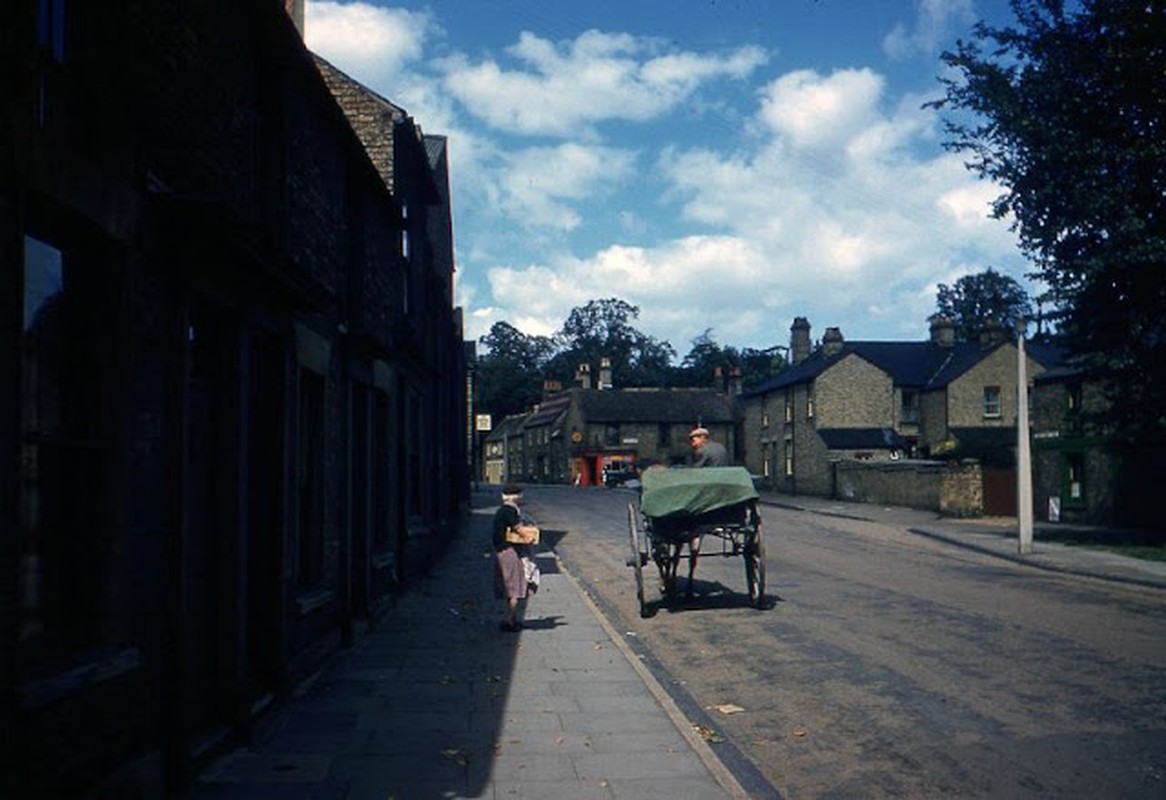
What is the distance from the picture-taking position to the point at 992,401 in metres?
53.3

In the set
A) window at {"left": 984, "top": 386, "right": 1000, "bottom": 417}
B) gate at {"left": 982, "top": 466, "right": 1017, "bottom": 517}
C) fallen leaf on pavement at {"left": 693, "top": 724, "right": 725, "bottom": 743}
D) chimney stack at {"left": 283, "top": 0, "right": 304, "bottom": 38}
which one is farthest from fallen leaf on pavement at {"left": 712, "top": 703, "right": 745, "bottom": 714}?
window at {"left": 984, "top": 386, "right": 1000, "bottom": 417}

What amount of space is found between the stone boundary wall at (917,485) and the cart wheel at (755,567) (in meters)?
23.6

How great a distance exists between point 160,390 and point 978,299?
104296 millimetres

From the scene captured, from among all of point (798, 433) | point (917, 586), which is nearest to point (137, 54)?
point (917, 586)

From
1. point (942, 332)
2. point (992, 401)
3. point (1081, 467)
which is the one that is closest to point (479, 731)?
point (1081, 467)

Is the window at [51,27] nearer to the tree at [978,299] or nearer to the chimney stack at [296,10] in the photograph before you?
the chimney stack at [296,10]

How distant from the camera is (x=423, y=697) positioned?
7.78 m

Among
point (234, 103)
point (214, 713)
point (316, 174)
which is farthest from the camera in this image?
point (316, 174)

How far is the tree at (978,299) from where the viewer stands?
96625 mm

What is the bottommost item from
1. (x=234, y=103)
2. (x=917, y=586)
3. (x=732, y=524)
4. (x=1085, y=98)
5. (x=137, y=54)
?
(x=917, y=586)

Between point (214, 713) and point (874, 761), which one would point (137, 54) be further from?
point (874, 761)

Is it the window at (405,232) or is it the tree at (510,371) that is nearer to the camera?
the window at (405,232)

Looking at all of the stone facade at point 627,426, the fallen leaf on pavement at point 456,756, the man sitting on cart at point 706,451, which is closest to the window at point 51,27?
the fallen leaf on pavement at point 456,756

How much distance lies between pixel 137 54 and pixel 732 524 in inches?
346
